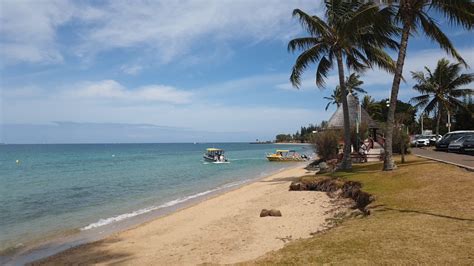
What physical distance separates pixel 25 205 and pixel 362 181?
672 inches

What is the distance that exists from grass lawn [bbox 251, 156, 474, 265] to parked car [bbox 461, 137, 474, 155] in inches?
672

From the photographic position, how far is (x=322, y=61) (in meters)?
22.5

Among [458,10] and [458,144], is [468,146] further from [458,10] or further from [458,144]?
[458,10]

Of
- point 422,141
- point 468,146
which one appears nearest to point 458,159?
point 468,146

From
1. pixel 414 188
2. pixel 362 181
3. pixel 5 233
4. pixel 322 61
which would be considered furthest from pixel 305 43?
pixel 5 233

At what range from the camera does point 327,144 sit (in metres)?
36.0

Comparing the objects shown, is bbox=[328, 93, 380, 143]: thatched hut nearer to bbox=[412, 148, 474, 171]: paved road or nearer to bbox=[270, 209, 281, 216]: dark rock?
bbox=[412, 148, 474, 171]: paved road

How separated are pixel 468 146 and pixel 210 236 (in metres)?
22.0

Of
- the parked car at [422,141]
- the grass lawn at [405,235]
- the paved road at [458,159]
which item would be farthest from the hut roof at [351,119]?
the grass lawn at [405,235]

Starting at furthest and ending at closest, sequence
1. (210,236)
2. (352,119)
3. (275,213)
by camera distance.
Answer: (352,119) < (275,213) < (210,236)

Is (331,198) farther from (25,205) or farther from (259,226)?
(25,205)

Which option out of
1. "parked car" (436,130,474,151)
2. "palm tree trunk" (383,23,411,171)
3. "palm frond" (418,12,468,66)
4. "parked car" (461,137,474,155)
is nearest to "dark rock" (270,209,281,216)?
"palm tree trunk" (383,23,411,171)

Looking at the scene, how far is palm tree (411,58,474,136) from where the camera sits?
42531 mm

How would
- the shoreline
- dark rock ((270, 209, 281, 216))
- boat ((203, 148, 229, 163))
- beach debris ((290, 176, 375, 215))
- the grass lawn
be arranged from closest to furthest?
the grass lawn, the shoreline, beach debris ((290, 176, 375, 215)), dark rock ((270, 209, 281, 216)), boat ((203, 148, 229, 163))
